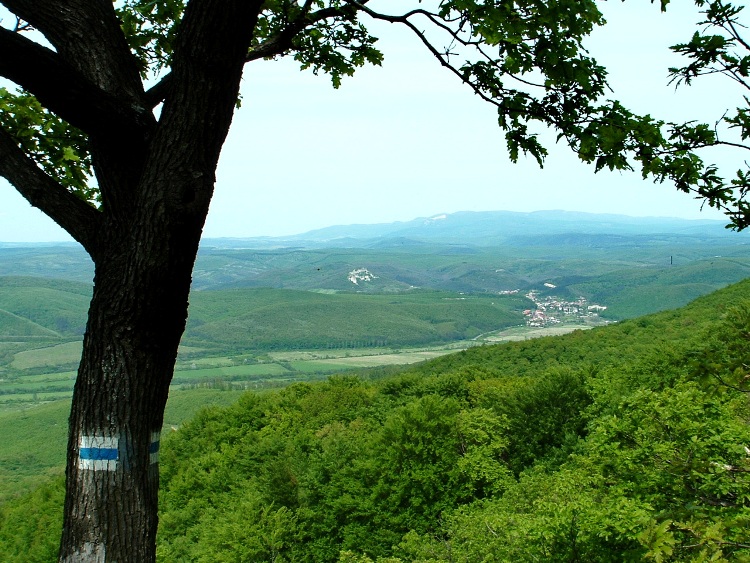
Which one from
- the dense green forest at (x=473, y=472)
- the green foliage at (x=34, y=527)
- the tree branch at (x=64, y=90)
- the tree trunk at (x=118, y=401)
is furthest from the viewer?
the green foliage at (x=34, y=527)

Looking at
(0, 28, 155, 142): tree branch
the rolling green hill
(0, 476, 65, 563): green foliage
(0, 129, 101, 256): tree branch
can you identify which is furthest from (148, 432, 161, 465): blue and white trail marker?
the rolling green hill

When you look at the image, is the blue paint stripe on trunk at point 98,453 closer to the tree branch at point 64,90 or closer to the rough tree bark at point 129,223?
the rough tree bark at point 129,223

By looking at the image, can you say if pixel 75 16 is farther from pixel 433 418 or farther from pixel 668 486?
pixel 433 418

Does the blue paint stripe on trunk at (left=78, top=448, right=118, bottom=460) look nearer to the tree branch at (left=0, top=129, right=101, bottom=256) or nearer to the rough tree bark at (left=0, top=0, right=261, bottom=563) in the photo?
the rough tree bark at (left=0, top=0, right=261, bottom=563)

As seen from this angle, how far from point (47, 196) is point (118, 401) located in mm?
1257

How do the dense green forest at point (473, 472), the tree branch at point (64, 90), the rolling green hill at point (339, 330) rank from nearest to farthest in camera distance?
the tree branch at point (64, 90) < the dense green forest at point (473, 472) < the rolling green hill at point (339, 330)

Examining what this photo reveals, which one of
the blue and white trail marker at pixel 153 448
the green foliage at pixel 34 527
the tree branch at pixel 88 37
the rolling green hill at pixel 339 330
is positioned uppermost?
the tree branch at pixel 88 37

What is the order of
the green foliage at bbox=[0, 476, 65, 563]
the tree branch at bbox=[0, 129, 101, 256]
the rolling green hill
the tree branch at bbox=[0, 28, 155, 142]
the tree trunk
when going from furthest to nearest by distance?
the rolling green hill
the green foliage at bbox=[0, 476, 65, 563]
the tree branch at bbox=[0, 129, 101, 256]
the tree trunk
the tree branch at bbox=[0, 28, 155, 142]

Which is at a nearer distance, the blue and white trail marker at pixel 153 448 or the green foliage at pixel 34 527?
the blue and white trail marker at pixel 153 448

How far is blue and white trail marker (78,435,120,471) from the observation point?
3.25m

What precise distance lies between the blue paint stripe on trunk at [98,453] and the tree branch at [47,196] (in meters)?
1.10

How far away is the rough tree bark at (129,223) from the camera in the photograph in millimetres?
3227

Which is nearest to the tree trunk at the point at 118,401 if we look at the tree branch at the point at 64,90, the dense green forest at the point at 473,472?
the tree branch at the point at 64,90

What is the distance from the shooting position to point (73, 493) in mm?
3266
